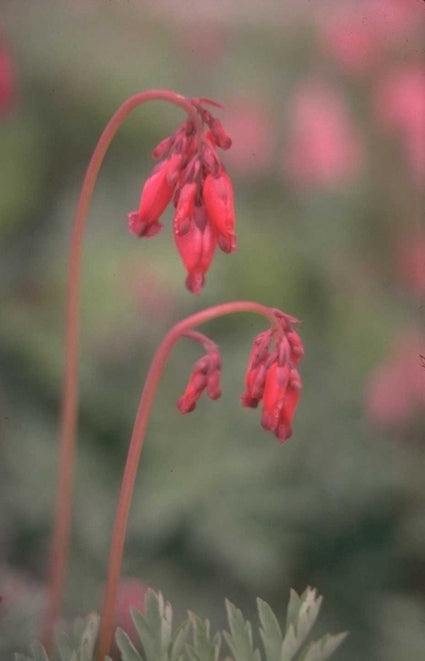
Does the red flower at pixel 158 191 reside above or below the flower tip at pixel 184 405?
above

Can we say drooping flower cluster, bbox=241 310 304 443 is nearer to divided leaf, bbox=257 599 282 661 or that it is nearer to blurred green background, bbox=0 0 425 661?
blurred green background, bbox=0 0 425 661

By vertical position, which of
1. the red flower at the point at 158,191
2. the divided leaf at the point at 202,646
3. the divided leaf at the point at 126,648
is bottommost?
the divided leaf at the point at 126,648

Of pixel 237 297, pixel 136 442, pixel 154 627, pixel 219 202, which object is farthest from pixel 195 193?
pixel 154 627

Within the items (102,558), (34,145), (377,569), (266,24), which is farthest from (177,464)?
(266,24)

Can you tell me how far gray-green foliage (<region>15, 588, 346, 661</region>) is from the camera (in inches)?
37.3

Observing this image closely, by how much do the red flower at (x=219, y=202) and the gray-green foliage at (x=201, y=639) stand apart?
14.6 inches

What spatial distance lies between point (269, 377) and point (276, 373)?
0.01 meters

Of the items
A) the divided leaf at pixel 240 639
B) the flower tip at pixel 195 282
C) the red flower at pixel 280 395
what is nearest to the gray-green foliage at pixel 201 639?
the divided leaf at pixel 240 639

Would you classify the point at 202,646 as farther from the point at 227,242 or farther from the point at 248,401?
the point at 227,242

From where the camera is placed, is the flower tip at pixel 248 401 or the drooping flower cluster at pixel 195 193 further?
the flower tip at pixel 248 401

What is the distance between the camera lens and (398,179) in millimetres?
1074

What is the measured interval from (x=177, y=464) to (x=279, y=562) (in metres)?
0.15

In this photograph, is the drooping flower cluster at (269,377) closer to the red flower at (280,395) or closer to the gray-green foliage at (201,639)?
the red flower at (280,395)

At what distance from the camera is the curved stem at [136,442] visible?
3.39 feet
